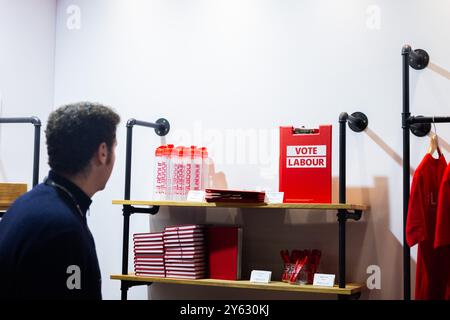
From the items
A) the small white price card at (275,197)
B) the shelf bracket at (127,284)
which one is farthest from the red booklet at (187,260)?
the small white price card at (275,197)

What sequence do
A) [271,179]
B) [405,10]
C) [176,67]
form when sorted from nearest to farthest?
[405,10] → [271,179] → [176,67]

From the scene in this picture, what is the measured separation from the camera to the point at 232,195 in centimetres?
290

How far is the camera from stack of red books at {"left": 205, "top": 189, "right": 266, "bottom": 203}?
289 cm

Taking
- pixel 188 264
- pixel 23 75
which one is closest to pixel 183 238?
pixel 188 264

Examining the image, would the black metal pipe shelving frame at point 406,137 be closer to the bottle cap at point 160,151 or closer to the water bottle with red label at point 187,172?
the water bottle with red label at point 187,172

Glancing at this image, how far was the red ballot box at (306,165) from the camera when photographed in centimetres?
284

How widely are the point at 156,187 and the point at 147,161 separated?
0.36m

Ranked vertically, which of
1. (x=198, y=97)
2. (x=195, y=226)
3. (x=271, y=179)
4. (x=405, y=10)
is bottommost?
(x=195, y=226)

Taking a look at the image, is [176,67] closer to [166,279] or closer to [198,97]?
[198,97]

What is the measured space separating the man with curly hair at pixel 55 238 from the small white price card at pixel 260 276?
3.94ft

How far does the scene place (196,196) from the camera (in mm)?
3061

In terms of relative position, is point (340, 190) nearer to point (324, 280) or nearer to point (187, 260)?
point (324, 280)

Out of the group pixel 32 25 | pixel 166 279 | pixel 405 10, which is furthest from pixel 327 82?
pixel 32 25
